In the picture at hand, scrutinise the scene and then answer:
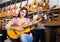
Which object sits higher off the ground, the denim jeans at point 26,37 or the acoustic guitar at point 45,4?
Result: the acoustic guitar at point 45,4

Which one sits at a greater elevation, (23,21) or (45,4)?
(45,4)

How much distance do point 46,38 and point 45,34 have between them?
70mm

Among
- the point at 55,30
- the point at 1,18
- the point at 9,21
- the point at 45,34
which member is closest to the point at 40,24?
the point at 45,34

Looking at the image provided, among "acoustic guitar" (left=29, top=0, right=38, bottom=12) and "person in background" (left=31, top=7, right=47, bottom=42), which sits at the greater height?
"acoustic guitar" (left=29, top=0, right=38, bottom=12)

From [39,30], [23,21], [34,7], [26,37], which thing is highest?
[34,7]

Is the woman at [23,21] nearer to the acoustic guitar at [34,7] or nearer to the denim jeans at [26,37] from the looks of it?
the denim jeans at [26,37]

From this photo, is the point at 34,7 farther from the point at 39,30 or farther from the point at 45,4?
the point at 39,30

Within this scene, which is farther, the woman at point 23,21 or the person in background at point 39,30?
the woman at point 23,21

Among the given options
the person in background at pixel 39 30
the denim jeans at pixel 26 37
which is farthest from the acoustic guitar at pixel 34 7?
the denim jeans at pixel 26 37

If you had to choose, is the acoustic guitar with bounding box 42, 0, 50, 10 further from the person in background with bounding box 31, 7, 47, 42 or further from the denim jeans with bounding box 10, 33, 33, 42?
the denim jeans with bounding box 10, 33, 33, 42

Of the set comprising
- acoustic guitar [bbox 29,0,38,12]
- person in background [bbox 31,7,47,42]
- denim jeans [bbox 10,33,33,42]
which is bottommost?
denim jeans [bbox 10,33,33,42]

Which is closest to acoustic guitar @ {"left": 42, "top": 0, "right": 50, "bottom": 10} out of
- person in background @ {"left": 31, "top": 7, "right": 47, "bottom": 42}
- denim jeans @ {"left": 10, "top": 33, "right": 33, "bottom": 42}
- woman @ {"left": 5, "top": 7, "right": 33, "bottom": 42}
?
person in background @ {"left": 31, "top": 7, "right": 47, "bottom": 42}

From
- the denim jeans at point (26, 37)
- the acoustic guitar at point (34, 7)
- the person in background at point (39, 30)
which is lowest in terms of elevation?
the denim jeans at point (26, 37)

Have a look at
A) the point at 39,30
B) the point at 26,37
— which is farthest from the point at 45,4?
the point at 26,37
